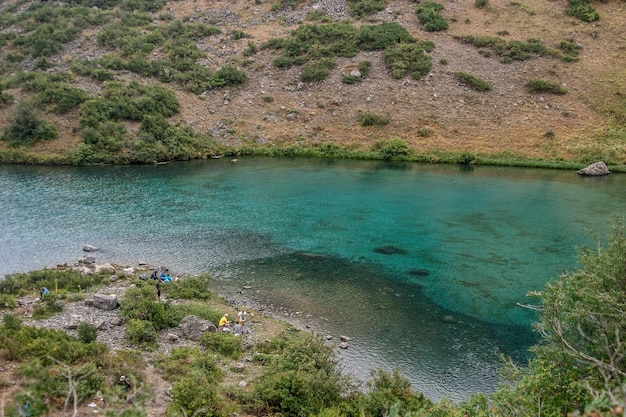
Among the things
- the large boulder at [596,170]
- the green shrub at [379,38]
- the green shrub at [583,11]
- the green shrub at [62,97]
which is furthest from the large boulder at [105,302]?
the green shrub at [583,11]

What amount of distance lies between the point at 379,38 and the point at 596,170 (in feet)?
132

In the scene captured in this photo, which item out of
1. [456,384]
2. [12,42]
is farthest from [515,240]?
[12,42]

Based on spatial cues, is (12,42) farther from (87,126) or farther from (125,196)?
(125,196)

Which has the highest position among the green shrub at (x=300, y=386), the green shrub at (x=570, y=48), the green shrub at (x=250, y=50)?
the green shrub at (x=570, y=48)

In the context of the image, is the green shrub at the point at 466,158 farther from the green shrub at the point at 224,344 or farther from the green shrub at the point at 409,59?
the green shrub at the point at 224,344

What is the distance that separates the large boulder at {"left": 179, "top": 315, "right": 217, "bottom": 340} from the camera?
21.0m

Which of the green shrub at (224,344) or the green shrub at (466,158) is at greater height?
the green shrub at (466,158)

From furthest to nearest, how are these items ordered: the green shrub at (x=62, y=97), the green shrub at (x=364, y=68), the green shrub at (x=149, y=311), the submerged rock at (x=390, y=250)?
the green shrub at (x=364, y=68), the green shrub at (x=62, y=97), the submerged rock at (x=390, y=250), the green shrub at (x=149, y=311)

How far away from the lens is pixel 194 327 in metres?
21.2

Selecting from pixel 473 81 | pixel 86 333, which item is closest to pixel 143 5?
pixel 473 81

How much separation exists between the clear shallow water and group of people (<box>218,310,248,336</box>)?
289cm

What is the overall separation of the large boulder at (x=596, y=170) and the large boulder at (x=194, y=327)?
51256mm

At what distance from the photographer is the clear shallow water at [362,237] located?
22734 mm

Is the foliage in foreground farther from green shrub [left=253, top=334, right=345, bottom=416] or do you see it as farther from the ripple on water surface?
the ripple on water surface
